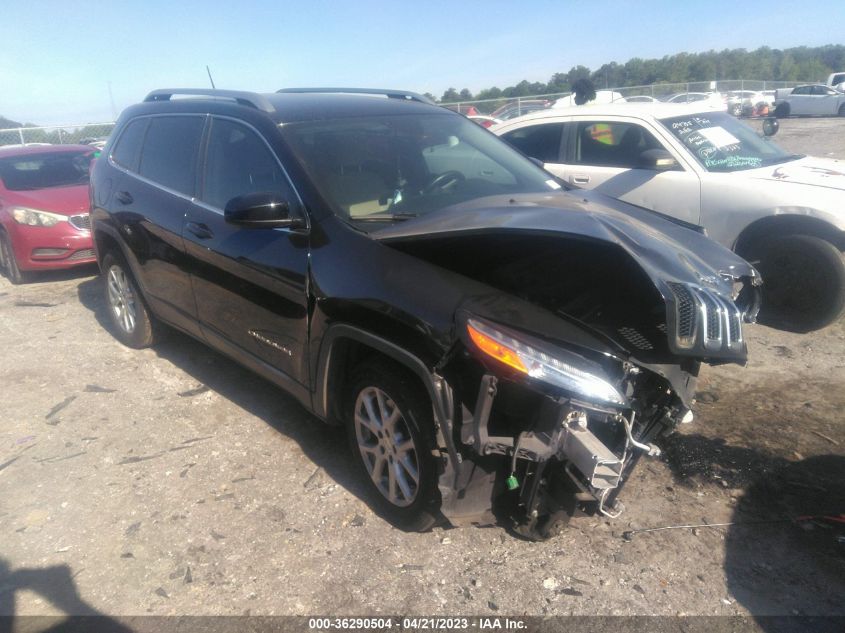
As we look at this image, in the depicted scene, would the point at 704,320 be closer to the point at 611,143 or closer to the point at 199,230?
the point at 199,230

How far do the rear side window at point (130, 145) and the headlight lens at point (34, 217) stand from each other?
2.91 metres

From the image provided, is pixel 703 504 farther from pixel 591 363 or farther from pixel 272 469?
pixel 272 469

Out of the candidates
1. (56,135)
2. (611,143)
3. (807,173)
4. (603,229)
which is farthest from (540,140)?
(56,135)

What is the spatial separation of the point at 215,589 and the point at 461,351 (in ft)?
4.79

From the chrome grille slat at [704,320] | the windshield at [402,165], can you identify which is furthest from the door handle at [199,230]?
the chrome grille slat at [704,320]

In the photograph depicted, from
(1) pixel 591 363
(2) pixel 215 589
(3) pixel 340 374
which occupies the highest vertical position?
(1) pixel 591 363

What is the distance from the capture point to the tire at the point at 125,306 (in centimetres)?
501

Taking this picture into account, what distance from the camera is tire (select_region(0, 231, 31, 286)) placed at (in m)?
7.54

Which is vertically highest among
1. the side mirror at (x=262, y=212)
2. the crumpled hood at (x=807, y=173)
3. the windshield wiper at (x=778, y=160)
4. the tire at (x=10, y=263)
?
the side mirror at (x=262, y=212)

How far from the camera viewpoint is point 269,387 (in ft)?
15.1

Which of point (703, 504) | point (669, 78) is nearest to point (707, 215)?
point (703, 504)

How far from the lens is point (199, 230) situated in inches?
150

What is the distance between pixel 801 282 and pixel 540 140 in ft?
9.53

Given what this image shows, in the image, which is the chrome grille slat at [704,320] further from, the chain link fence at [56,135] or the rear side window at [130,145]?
the chain link fence at [56,135]
